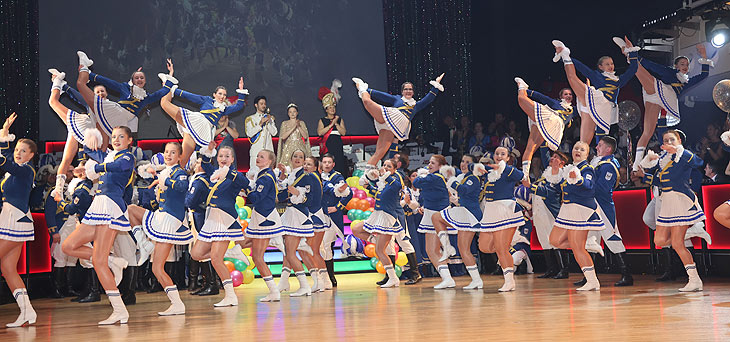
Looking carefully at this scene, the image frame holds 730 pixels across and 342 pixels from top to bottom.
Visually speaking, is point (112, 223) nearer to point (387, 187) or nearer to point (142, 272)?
point (387, 187)

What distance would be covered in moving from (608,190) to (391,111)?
8.21 feet

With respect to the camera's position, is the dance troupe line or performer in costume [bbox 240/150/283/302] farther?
performer in costume [bbox 240/150/283/302]

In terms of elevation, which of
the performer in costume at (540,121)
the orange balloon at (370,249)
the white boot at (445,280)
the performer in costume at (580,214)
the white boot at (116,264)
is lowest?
the white boot at (445,280)

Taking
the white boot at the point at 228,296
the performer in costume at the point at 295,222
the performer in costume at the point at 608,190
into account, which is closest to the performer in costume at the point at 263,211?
the performer in costume at the point at 295,222

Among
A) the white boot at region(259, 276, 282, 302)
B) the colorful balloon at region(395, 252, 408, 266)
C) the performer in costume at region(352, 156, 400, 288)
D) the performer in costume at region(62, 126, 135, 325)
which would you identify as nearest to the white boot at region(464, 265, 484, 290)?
the performer in costume at region(352, 156, 400, 288)

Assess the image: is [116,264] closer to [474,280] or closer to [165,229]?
[165,229]

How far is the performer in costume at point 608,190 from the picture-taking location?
789cm

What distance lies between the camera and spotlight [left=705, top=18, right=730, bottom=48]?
448 inches

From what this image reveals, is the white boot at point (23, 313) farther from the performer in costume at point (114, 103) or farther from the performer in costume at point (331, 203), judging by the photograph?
the performer in costume at point (331, 203)

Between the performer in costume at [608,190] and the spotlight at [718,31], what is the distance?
4434 mm

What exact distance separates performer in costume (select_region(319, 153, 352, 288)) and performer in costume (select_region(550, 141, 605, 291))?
8.46ft

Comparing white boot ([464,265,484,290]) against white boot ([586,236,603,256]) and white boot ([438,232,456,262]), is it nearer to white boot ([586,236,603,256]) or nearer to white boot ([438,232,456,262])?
white boot ([438,232,456,262])

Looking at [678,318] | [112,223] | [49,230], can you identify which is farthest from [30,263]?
[678,318]

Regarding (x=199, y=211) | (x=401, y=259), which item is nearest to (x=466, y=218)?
(x=401, y=259)
